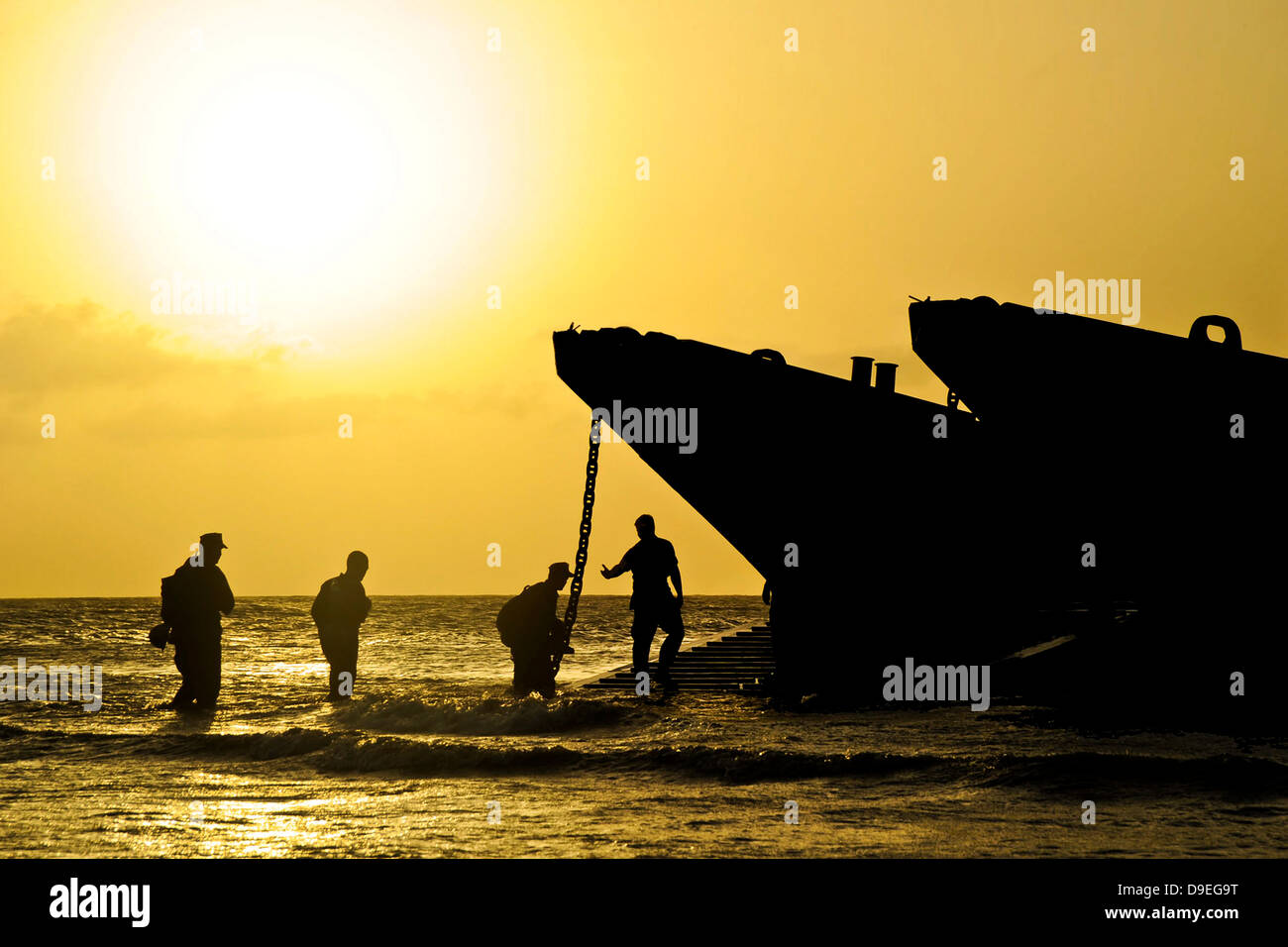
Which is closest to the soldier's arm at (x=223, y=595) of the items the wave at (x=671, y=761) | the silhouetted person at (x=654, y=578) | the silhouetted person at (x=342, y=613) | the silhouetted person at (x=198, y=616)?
the silhouetted person at (x=198, y=616)

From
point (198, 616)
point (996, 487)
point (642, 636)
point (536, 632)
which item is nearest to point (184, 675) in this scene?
point (198, 616)

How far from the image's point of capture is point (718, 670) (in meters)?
16.2

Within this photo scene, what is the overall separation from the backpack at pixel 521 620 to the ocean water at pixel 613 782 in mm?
742

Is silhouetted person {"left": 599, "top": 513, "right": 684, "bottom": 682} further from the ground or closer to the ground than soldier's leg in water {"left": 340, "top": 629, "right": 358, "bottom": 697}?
further from the ground

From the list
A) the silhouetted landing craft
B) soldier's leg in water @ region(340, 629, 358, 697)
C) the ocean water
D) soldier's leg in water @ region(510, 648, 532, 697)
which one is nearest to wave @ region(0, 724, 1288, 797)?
the ocean water

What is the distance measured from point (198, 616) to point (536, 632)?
3323 mm

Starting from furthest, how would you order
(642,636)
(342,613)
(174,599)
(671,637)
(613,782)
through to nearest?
(642,636) → (671,637) → (342,613) → (174,599) → (613,782)

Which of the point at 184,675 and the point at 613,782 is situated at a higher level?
the point at 184,675

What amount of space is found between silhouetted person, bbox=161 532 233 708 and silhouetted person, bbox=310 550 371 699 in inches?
42.2

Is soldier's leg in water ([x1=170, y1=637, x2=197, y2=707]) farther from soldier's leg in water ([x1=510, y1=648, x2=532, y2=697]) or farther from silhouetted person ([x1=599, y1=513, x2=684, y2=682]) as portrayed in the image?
silhouetted person ([x1=599, y1=513, x2=684, y2=682])

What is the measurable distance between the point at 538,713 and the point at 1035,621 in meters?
5.71

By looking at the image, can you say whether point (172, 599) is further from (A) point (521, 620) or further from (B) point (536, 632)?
(B) point (536, 632)

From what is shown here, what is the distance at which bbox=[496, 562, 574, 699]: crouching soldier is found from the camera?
43.5 ft
